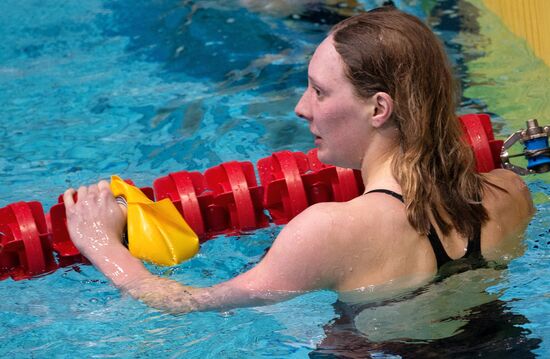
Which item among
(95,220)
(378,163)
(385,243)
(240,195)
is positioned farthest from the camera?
(240,195)

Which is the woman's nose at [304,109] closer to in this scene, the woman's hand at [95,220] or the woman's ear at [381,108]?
the woman's ear at [381,108]

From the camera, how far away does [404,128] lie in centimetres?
309

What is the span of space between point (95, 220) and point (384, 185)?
4.09ft

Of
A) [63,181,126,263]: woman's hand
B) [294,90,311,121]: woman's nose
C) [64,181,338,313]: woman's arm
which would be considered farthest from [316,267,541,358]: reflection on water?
[63,181,126,263]: woman's hand

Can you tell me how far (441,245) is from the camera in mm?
2994

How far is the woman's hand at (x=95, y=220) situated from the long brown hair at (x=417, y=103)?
1201 mm

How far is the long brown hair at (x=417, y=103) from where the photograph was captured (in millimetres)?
3004

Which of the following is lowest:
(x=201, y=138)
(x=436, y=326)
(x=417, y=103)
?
(x=436, y=326)

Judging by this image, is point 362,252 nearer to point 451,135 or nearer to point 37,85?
point 451,135

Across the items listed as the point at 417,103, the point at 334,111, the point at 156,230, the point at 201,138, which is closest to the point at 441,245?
the point at 417,103

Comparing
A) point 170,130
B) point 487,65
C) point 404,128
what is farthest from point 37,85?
point 404,128

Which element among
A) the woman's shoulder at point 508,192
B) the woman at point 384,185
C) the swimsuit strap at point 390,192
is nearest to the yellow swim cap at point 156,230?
the woman at point 384,185

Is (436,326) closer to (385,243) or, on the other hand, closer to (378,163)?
(385,243)

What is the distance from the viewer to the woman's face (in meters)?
3.10
